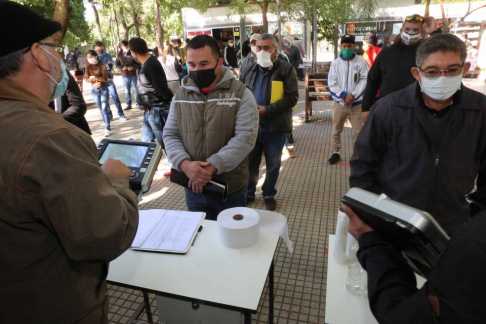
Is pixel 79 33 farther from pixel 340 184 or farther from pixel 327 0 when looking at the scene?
pixel 340 184

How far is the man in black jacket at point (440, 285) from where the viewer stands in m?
0.66

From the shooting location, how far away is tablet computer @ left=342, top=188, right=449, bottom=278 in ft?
2.38

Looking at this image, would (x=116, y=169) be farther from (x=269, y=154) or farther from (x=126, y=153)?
(x=269, y=154)

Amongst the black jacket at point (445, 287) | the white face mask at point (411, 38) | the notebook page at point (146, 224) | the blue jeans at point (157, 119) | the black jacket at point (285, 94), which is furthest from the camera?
the blue jeans at point (157, 119)

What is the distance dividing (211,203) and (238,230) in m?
0.68

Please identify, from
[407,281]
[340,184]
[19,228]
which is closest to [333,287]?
[407,281]

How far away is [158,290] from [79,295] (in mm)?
360

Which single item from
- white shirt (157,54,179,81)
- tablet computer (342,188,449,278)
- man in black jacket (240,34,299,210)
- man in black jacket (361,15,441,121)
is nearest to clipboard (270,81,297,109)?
man in black jacket (240,34,299,210)

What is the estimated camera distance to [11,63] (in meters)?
0.91

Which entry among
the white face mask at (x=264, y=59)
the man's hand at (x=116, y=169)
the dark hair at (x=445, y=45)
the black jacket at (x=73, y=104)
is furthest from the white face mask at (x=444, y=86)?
the black jacket at (x=73, y=104)

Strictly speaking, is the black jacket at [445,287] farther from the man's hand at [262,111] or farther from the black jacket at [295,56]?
the black jacket at [295,56]

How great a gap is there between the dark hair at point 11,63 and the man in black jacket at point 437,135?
1531 millimetres

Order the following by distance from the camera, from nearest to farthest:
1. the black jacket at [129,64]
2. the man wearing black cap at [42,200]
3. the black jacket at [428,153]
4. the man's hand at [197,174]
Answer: the man wearing black cap at [42,200] < the black jacket at [428,153] < the man's hand at [197,174] < the black jacket at [129,64]

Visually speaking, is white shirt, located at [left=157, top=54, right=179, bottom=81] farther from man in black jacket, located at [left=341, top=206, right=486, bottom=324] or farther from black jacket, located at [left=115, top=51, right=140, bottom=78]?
man in black jacket, located at [left=341, top=206, right=486, bottom=324]
